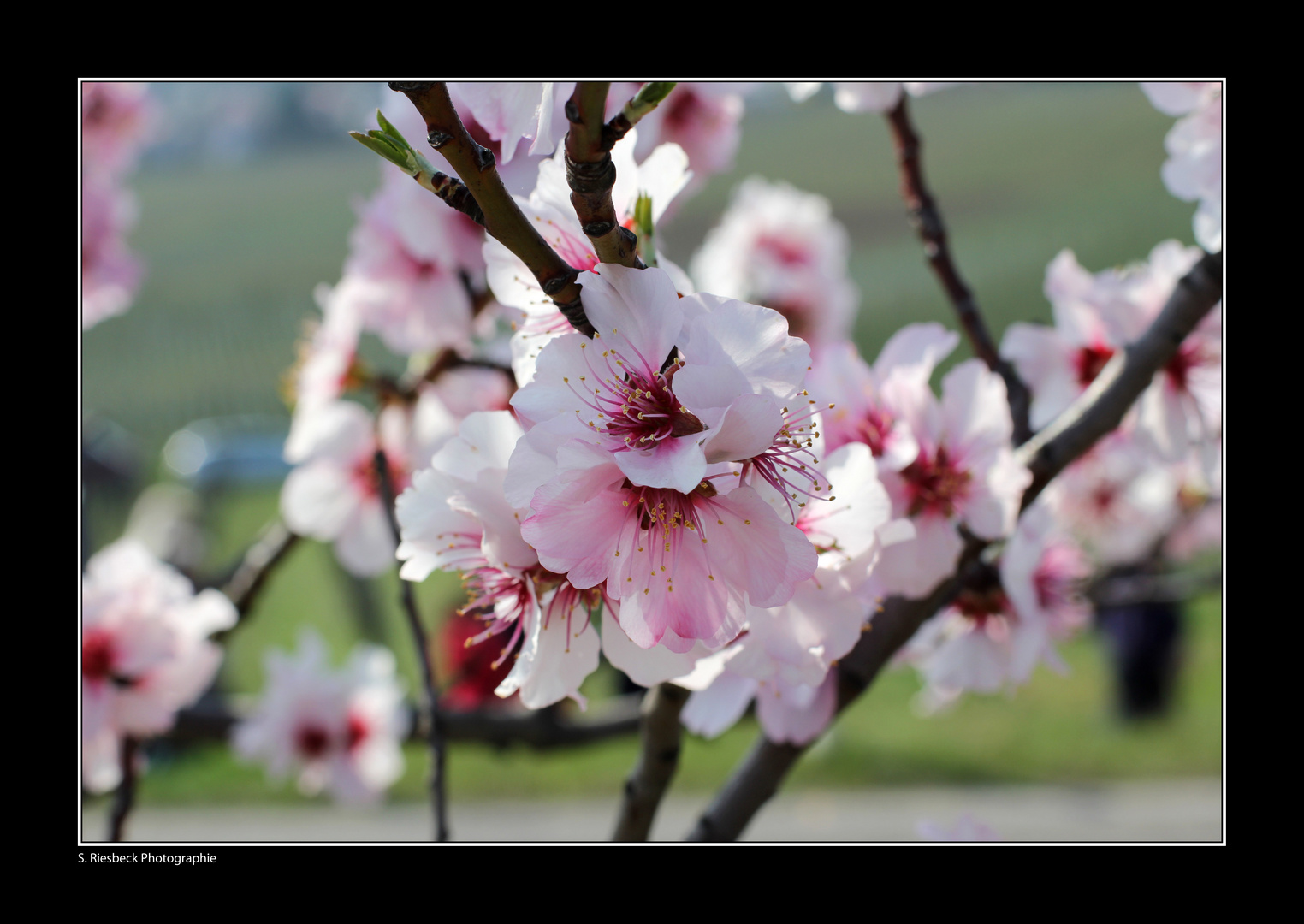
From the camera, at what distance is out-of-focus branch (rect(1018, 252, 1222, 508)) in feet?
2.17

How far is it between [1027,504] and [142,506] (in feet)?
12.5

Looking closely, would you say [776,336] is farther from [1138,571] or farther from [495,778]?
[495,778]

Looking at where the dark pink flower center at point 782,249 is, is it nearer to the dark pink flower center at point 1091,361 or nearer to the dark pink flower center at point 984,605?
the dark pink flower center at point 1091,361

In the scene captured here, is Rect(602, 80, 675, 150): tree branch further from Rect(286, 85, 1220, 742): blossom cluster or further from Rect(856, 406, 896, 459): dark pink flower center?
Rect(856, 406, 896, 459): dark pink flower center

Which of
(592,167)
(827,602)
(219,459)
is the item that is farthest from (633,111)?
(219,459)

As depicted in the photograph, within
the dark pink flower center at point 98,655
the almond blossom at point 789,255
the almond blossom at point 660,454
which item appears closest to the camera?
the almond blossom at point 660,454

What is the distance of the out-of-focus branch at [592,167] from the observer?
37cm

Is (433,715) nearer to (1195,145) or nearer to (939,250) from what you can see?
(939,250)

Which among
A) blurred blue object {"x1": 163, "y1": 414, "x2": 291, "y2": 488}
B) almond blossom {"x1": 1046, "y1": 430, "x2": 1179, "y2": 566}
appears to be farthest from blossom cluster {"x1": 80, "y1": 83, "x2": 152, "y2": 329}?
blurred blue object {"x1": 163, "y1": 414, "x2": 291, "y2": 488}

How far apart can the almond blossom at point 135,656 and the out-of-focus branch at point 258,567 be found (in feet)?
0.17

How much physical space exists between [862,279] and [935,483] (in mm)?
1030

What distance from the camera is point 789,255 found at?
68.9 inches

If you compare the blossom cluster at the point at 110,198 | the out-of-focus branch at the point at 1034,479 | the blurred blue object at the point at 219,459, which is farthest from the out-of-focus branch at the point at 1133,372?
the blurred blue object at the point at 219,459

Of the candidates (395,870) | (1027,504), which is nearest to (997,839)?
(1027,504)
